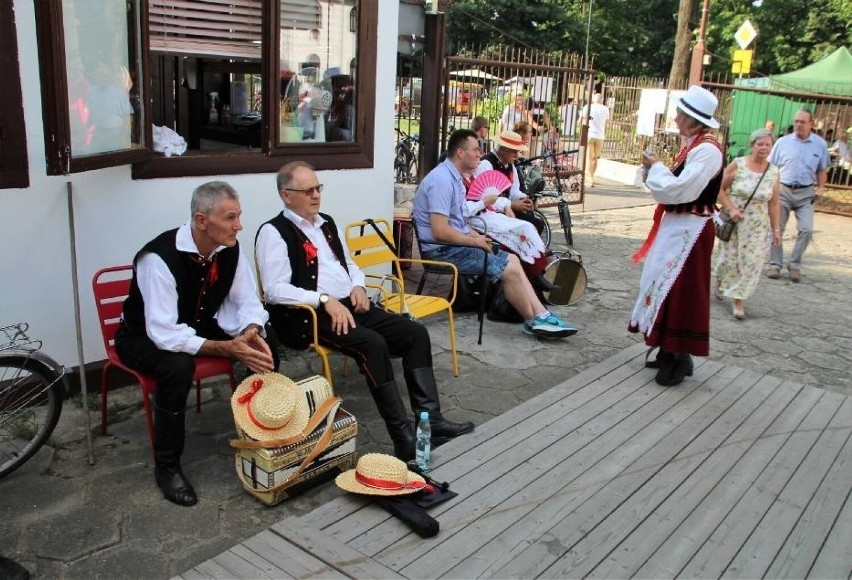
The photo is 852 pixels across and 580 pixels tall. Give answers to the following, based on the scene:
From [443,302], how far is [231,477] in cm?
172

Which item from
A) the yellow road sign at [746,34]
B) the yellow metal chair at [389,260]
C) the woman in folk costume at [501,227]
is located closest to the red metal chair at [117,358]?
the yellow metal chair at [389,260]

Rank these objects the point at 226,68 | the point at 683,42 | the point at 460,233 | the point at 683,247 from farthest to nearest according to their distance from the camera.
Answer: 1. the point at 683,42
2. the point at 226,68
3. the point at 460,233
4. the point at 683,247

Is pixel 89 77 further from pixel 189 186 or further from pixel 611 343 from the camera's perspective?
pixel 611 343

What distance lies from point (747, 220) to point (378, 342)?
4086mm

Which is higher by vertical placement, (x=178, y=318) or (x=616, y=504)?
(x=178, y=318)

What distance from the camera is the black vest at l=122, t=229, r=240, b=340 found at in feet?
10.1

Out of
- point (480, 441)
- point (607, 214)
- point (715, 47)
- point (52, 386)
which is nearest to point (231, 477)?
point (52, 386)

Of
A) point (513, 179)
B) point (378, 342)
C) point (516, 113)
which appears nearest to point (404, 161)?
point (516, 113)

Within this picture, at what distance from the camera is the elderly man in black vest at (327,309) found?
11.2ft

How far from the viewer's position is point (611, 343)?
17.6 feet

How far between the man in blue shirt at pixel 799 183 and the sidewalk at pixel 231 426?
279 millimetres

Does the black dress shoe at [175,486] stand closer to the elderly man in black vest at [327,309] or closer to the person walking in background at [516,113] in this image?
the elderly man in black vest at [327,309]

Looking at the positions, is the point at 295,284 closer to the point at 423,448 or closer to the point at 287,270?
the point at 287,270

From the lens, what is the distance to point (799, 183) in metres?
7.65
